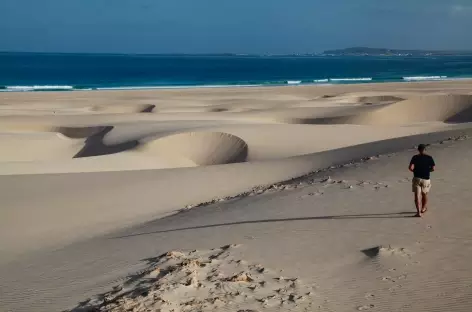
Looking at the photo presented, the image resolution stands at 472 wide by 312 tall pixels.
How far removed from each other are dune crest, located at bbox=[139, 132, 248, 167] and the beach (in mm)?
55

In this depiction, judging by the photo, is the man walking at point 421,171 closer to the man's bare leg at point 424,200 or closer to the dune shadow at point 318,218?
the man's bare leg at point 424,200

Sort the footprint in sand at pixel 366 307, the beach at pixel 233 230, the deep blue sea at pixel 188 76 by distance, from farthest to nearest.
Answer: the deep blue sea at pixel 188 76 < the beach at pixel 233 230 < the footprint in sand at pixel 366 307

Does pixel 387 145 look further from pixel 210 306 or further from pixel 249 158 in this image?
pixel 210 306

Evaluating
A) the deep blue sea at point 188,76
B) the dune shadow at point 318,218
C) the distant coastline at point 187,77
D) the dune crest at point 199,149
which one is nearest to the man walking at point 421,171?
the dune shadow at point 318,218

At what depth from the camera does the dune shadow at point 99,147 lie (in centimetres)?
2112

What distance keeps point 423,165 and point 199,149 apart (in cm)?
1327

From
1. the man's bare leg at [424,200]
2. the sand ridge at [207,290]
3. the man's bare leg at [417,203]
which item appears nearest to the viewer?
the sand ridge at [207,290]

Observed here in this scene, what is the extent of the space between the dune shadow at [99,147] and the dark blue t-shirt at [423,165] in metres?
13.4

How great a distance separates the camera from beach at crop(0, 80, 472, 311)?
6258 millimetres

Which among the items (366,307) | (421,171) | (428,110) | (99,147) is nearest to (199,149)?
(99,147)

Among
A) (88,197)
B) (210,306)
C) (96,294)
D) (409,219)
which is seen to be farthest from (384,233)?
Result: (88,197)

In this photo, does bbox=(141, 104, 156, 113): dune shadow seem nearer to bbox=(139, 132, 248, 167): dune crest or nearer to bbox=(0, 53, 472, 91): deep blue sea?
bbox=(139, 132, 248, 167): dune crest

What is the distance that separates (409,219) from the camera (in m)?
8.61

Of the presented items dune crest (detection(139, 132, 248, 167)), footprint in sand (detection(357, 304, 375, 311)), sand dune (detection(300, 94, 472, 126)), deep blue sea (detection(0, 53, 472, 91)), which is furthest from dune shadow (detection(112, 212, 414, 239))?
deep blue sea (detection(0, 53, 472, 91))
